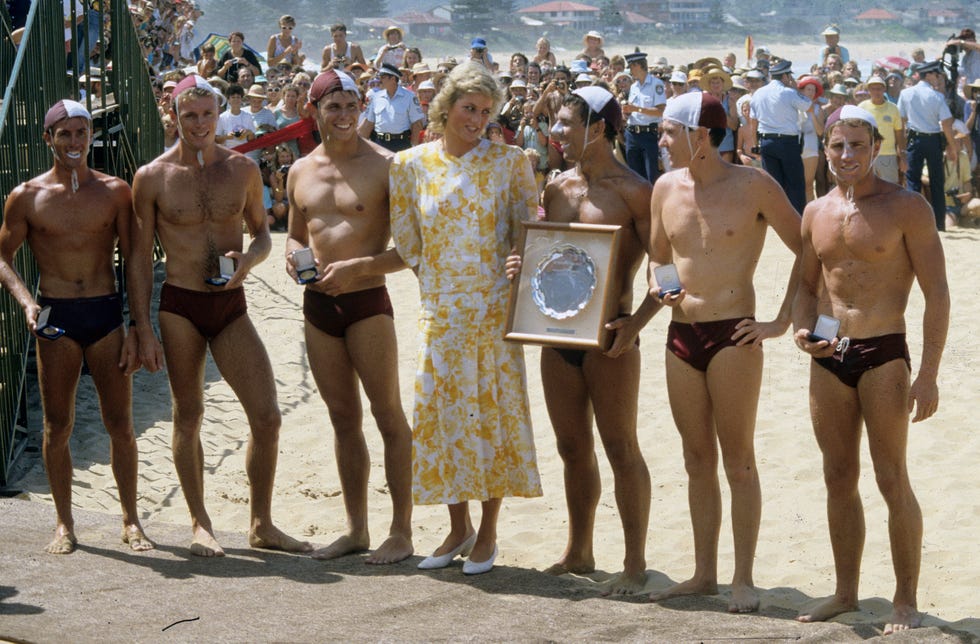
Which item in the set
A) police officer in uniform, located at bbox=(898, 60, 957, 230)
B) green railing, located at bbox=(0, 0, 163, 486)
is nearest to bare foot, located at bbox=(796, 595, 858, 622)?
green railing, located at bbox=(0, 0, 163, 486)

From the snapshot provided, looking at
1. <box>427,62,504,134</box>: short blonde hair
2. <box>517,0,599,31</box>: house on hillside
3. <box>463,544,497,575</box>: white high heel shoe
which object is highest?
<box>427,62,504,134</box>: short blonde hair

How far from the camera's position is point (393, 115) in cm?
1499

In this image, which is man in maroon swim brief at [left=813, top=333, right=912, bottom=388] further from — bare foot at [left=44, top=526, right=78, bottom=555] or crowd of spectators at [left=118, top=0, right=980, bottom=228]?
crowd of spectators at [left=118, top=0, right=980, bottom=228]

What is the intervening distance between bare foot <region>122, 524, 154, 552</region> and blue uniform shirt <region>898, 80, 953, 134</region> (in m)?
11.1

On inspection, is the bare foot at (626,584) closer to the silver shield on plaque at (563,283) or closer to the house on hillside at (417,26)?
the silver shield on plaque at (563,283)

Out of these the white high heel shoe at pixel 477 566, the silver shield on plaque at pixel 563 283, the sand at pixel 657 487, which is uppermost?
the silver shield on plaque at pixel 563 283

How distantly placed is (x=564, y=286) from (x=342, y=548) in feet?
5.43

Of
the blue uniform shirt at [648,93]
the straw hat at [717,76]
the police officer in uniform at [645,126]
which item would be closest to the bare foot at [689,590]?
the police officer in uniform at [645,126]

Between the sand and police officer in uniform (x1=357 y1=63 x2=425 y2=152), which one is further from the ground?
police officer in uniform (x1=357 y1=63 x2=425 y2=152)

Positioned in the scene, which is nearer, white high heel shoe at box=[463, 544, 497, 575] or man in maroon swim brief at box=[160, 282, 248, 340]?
white high heel shoe at box=[463, 544, 497, 575]

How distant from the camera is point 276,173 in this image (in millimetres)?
14906

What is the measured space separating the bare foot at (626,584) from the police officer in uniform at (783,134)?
29.9ft

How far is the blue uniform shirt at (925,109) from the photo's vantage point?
1482 cm

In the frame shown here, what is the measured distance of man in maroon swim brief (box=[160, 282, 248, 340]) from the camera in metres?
6.06
